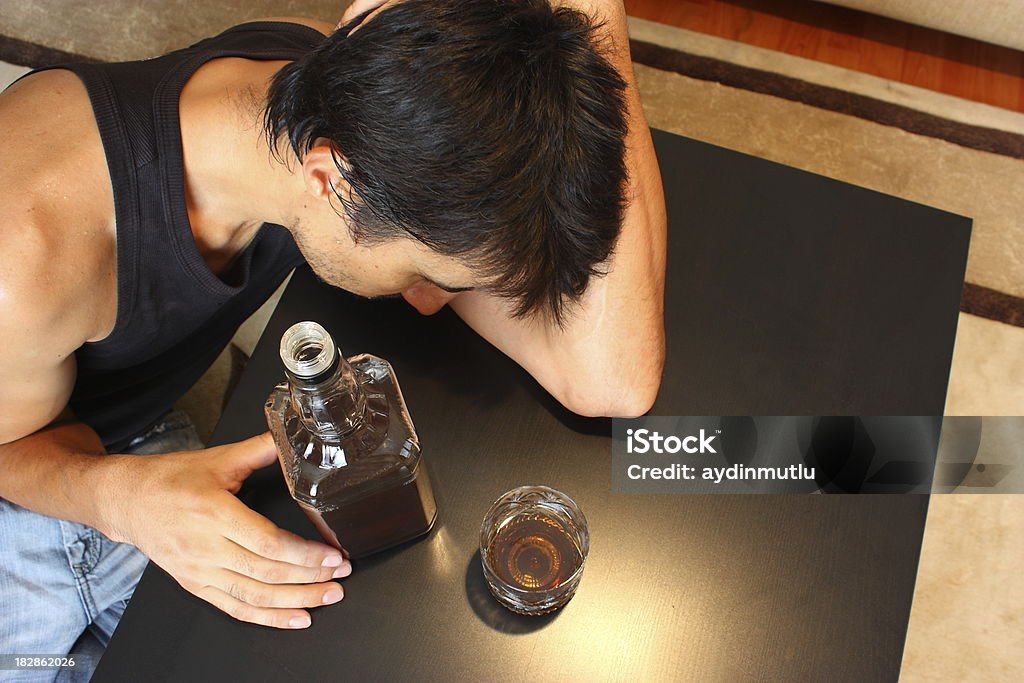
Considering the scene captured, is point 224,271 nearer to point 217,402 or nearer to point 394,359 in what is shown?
point 394,359

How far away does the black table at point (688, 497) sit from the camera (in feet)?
2.40

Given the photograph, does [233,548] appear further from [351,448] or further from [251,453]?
[351,448]

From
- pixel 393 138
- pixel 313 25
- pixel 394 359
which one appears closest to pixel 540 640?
pixel 394 359

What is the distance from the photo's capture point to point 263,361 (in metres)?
→ 0.86

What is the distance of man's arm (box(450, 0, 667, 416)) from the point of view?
0.82m

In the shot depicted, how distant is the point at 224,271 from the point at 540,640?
538 millimetres

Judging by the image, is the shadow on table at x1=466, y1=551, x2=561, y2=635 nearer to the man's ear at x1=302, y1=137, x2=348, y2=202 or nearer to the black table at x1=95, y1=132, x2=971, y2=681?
the black table at x1=95, y1=132, x2=971, y2=681

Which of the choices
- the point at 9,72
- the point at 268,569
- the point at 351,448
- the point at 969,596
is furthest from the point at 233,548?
the point at 9,72

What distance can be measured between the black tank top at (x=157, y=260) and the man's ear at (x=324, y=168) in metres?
0.15

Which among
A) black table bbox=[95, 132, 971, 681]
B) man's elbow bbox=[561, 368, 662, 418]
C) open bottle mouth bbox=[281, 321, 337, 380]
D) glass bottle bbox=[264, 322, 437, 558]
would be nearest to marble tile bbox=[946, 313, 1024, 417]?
black table bbox=[95, 132, 971, 681]

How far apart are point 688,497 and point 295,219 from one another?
18.3 inches

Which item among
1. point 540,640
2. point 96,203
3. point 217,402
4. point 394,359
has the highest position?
point 96,203

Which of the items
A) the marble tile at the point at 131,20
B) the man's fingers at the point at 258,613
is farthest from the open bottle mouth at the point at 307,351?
the marble tile at the point at 131,20

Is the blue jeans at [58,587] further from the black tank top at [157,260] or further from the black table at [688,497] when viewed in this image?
the black table at [688,497]
